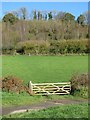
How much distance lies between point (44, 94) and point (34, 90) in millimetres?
615

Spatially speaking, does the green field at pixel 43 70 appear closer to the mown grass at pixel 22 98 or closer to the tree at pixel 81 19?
the mown grass at pixel 22 98

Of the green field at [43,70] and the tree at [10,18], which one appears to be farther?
the tree at [10,18]

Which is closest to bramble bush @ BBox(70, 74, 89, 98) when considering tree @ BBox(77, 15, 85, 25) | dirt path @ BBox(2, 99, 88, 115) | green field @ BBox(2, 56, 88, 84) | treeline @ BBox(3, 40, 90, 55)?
dirt path @ BBox(2, 99, 88, 115)

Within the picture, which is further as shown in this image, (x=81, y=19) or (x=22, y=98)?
(x=81, y=19)

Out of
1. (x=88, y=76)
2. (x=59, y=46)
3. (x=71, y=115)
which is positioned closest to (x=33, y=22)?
(x=59, y=46)

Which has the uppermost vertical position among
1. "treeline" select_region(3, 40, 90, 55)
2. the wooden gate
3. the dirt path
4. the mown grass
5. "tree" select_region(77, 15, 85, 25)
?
"tree" select_region(77, 15, 85, 25)

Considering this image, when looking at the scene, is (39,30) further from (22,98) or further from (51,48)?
(22,98)

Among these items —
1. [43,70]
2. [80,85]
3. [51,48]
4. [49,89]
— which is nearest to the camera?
[80,85]

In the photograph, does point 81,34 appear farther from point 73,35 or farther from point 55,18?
point 55,18

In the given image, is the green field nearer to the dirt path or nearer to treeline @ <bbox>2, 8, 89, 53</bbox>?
the dirt path

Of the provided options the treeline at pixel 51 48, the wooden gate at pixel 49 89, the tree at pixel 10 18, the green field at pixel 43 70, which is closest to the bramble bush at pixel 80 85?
the wooden gate at pixel 49 89

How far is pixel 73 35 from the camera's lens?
221 ft

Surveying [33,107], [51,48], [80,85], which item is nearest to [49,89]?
[80,85]

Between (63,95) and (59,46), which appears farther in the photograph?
(59,46)
